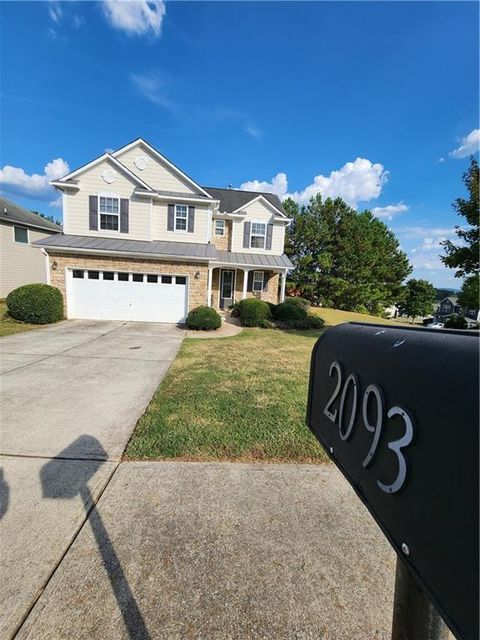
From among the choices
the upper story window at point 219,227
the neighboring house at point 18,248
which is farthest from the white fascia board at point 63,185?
the upper story window at point 219,227

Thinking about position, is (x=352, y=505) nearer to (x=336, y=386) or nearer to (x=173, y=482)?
(x=173, y=482)

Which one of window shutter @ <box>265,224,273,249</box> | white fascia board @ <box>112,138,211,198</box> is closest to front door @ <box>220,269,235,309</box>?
window shutter @ <box>265,224,273,249</box>

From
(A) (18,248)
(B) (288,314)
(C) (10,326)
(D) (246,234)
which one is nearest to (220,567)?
(C) (10,326)

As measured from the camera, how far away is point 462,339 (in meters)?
0.65

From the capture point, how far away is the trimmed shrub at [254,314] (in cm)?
1408

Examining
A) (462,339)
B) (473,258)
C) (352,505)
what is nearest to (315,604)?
(352,505)

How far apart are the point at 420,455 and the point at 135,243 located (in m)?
15.3

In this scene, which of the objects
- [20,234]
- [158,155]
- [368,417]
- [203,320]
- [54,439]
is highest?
[158,155]

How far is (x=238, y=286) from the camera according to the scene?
18.6 metres

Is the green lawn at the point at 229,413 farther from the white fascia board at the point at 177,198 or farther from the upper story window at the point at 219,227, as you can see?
the upper story window at the point at 219,227

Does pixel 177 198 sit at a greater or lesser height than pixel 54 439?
greater

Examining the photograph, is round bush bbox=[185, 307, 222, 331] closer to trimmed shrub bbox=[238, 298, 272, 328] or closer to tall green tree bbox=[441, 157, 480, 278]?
trimmed shrub bbox=[238, 298, 272, 328]

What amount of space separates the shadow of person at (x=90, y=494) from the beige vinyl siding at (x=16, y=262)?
18286 mm

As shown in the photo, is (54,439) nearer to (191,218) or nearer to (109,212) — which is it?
(109,212)
